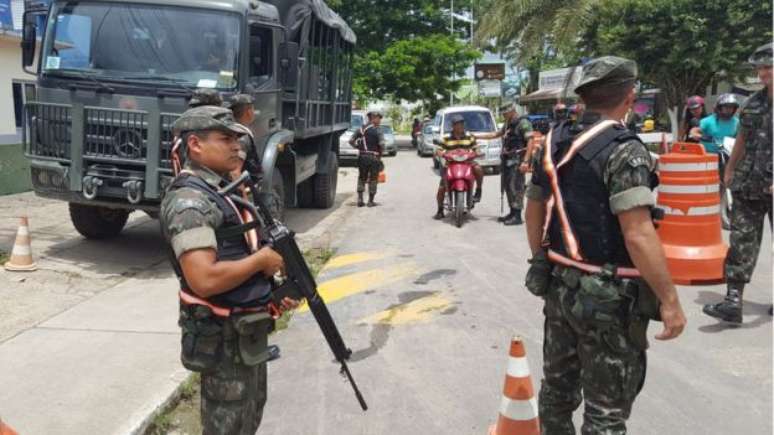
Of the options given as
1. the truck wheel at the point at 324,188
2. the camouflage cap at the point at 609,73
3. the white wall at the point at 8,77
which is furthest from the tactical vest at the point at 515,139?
the white wall at the point at 8,77

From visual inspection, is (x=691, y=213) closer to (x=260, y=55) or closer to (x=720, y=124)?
(x=720, y=124)

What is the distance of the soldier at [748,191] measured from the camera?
466cm

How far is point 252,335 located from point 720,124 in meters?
7.75

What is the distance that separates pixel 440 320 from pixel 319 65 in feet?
19.7

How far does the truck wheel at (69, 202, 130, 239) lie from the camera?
8008 mm

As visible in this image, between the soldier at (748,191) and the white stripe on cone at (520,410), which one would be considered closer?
the white stripe on cone at (520,410)

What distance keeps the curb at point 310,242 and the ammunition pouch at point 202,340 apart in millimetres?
1235

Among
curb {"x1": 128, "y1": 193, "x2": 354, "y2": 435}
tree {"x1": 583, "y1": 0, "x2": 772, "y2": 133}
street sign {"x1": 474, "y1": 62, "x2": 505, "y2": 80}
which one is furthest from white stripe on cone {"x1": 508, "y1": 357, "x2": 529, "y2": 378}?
street sign {"x1": 474, "y1": 62, "x2": 505, "y2": 80}

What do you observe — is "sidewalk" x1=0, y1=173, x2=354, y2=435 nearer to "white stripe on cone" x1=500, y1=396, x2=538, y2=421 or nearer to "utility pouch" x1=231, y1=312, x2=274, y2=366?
"utility pouch" x1=231, y1=312, x2=274, y2=366

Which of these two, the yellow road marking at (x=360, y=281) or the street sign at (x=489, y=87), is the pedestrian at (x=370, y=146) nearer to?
the yellow road marking at (x=360, y=281)

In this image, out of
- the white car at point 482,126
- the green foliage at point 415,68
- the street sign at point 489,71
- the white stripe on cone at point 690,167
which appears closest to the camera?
the white stripe on cone at point 690,167

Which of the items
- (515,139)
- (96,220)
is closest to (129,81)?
(96,220)

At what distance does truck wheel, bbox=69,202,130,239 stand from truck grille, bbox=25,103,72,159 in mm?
1070

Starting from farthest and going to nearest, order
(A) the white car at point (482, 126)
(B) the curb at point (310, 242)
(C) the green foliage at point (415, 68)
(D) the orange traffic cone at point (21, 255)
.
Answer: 1. (C) the green foliage at point (415, 68)
2. (A) the white car at point (482, 126)
3. (D) the orange traffic cone at point (21, 255)
4. (B) the curb at point (310, 242)
